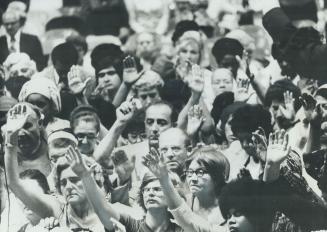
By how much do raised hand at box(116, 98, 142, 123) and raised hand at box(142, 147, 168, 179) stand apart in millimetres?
416

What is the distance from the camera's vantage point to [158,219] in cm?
557

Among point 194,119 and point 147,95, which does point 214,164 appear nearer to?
point 194,119

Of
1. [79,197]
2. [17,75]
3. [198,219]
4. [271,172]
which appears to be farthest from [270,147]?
[17,75]

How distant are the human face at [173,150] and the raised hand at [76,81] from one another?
627 millimetres

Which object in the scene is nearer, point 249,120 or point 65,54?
point 249,120

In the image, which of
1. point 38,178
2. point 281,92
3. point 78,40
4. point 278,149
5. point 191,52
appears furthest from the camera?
point 78,40

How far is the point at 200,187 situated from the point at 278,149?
47 centimetres

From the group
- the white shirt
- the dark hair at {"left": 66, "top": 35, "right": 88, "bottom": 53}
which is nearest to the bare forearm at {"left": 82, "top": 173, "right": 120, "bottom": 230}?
the dark hair at {"left": 66, "top": 35, "right": 88, "bottom": 53}

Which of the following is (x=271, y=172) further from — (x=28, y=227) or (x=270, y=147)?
(x=28, y=227)

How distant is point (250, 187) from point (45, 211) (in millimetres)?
1130

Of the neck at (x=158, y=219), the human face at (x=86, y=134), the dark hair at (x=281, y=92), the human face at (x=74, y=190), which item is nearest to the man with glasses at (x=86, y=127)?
the human face at (x=86, y=134)

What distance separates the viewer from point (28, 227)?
5.83 meters

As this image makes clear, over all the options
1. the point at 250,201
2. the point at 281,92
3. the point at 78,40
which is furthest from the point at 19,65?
the point at 250,201

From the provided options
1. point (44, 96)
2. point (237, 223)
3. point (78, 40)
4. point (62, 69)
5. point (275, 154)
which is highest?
point (78, 40)
